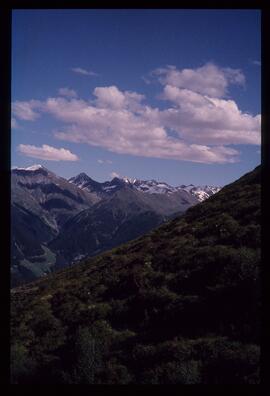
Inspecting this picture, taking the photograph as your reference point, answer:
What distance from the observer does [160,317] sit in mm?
7957

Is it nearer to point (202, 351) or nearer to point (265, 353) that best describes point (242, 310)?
point (202, 351)

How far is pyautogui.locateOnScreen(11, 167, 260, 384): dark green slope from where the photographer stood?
5.48 m

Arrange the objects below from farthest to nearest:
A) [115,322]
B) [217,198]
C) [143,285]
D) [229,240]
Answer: [217,198], [229,240], [143,285], [115,322]

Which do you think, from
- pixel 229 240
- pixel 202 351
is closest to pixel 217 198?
pixel 229 240

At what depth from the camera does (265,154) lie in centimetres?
270

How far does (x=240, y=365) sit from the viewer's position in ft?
16.0

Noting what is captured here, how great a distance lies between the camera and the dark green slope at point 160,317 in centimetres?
548
